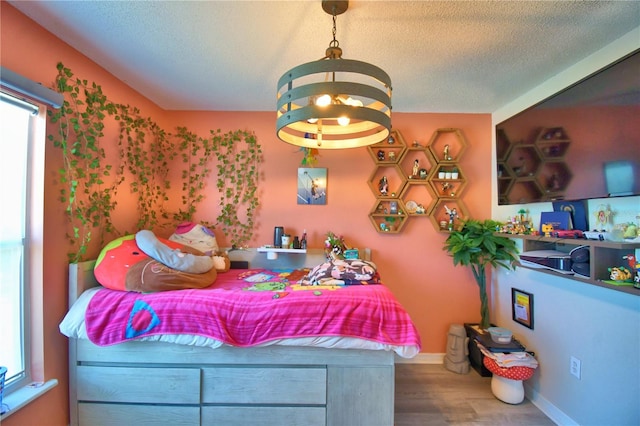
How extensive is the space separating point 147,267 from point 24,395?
2.77ft

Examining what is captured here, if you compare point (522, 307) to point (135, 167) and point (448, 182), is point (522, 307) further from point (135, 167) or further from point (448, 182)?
point (135, 167)

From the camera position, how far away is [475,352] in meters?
2.46

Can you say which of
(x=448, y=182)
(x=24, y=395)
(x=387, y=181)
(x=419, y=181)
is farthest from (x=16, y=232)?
(x=448, y=182)

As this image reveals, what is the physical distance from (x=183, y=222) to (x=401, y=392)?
2484 mm

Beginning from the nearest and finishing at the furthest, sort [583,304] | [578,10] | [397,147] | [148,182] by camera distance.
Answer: [578,10] → [583,304] → [148,182] → [397,147]

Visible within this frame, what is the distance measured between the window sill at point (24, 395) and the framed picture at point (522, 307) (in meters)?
3.27

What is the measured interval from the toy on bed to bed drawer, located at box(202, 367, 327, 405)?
60 cm

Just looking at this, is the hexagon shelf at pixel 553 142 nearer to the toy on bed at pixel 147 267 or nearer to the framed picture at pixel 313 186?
the framed picture at pixel 313 186

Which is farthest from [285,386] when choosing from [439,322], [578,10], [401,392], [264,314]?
[578,10]

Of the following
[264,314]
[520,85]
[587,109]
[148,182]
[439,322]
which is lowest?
[439,322]

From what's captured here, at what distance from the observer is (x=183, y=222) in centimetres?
275

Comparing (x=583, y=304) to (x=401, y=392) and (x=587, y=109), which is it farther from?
(x=401, y=392)

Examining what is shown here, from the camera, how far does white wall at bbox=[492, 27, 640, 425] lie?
4.91ft

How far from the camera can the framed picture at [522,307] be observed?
2182 mm
